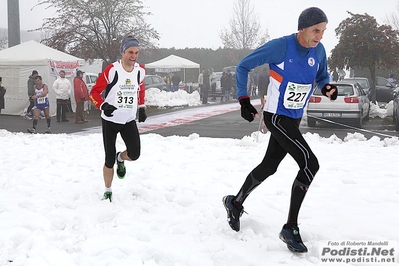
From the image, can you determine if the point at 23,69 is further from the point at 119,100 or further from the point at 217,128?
the point at 119,100

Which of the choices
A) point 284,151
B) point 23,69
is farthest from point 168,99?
point 284,151

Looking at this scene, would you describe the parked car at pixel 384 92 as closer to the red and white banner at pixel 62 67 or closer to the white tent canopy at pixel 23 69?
the white tent canopy at pixel 23 69

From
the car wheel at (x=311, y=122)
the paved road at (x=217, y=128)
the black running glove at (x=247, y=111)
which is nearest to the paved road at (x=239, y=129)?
the paved road at (x=217, y=128)

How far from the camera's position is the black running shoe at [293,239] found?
12.2 feet

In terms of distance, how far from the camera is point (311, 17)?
385 cm

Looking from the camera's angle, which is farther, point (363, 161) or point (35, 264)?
point (363, 161)

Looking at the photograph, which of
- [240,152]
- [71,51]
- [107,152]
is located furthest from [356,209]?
[71,51]

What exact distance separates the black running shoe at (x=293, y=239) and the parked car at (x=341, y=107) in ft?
37.7

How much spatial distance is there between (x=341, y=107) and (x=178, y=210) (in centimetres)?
1109

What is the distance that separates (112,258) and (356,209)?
2.59 m

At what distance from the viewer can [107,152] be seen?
536cm

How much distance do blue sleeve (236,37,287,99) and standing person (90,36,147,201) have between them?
1.63m

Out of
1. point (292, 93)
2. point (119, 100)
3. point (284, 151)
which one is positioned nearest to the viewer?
point (292, 93)

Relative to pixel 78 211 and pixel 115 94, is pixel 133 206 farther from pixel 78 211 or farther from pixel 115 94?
pixel 115 94
